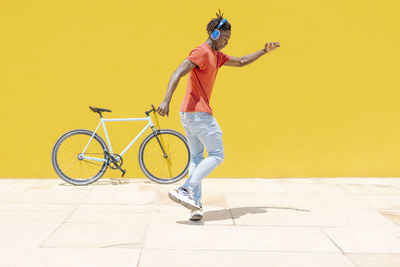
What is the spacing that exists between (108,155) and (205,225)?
6.80ft

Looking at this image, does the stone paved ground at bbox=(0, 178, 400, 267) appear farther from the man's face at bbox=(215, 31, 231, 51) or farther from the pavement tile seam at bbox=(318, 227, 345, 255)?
the man's face at bbox=(215, 31, 231, 51)

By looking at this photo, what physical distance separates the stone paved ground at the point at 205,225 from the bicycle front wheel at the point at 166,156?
24cm

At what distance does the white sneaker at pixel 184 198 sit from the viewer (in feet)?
12.6

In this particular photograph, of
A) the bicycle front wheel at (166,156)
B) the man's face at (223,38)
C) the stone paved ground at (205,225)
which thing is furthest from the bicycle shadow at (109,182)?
the man's face at (223,38)

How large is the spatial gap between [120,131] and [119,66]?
0.81 meters

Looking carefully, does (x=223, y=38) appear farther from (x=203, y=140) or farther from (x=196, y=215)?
(x=196, y=215)

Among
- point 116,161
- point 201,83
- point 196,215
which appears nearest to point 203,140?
point 201,83

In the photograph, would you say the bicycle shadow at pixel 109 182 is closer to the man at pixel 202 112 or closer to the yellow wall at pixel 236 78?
the yellow wall at pixel 236 78

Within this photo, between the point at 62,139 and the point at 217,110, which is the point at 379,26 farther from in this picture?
the point at 62,139

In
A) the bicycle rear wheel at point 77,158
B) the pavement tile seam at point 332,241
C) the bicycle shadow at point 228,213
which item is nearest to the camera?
the pavement tile seam at point 332,241

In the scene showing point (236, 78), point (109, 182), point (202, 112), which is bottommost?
point (109, 182)

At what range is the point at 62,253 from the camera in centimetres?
307

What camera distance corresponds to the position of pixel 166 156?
5574 mm

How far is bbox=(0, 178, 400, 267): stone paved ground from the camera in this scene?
120 inches
